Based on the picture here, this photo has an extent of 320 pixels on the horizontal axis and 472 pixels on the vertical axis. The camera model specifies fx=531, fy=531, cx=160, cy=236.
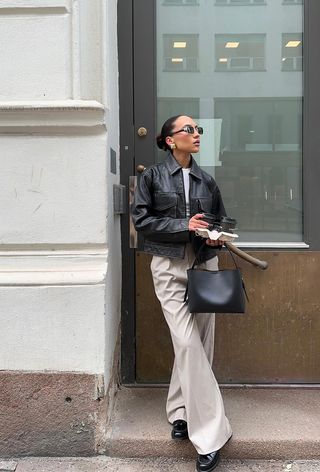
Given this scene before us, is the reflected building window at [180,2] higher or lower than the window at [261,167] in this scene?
higher

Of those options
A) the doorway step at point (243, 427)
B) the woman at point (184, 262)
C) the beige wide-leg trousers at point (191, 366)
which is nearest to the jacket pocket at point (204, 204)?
the woman at point (184, 262)

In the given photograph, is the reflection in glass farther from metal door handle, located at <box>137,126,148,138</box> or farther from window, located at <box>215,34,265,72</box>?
metal door handle, located at <box>137,126,148,138</box>

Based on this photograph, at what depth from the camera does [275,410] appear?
3504 mm

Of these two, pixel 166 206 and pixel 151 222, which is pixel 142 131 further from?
pixel 151 222

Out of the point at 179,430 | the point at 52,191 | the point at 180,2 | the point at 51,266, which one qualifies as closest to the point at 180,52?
the point at 180,2

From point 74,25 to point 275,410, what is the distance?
2726 millimetres

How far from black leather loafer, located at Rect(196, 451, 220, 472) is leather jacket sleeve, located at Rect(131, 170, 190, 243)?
1188mm

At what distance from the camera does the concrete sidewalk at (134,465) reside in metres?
3.02

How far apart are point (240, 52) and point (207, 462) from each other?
278cm

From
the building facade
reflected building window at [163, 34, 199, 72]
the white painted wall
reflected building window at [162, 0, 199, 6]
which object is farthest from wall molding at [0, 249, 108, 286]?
reflected building window at [162, 0, 199, 6]

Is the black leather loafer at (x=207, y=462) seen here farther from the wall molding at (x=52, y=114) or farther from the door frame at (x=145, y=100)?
the wall molding at (x=52, y=114)

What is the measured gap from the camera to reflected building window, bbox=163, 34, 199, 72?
12.7 feet

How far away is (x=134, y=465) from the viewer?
3078mm

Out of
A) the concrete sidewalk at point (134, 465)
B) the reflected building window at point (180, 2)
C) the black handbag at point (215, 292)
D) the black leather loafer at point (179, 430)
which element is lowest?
the concrete sidewalk at point (134, 465)
